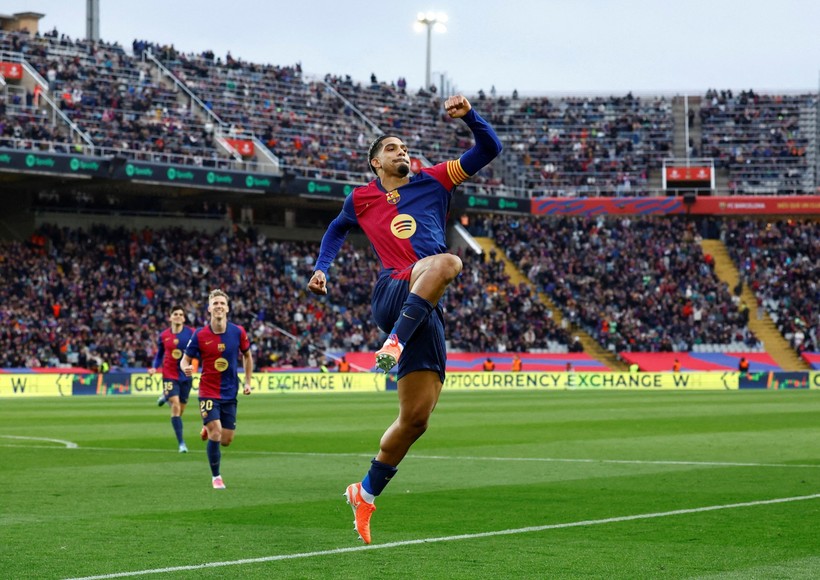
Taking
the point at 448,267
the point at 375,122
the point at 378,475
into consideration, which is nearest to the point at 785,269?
the point at 375,122

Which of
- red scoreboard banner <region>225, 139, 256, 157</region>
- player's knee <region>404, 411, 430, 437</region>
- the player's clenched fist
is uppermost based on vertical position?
red scoreboard banner <region>225, 139, 256, 157</region>

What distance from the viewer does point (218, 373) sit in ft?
50.4

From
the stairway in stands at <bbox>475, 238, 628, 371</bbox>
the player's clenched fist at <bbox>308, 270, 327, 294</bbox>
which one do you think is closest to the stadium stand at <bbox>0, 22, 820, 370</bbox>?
the stairway in stands at <bbox>475, 238, 628, 371</bbox>

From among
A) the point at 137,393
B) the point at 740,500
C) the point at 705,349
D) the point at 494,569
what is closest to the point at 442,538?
the point at 494,569

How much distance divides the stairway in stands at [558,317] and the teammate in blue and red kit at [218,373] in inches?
1674

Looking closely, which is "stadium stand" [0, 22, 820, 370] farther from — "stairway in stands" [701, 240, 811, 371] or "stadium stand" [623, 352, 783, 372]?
"stairway in stands" [701, 240, 811, 371]

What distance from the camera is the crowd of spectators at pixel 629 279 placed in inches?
2279

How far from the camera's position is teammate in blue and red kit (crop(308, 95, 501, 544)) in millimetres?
7816

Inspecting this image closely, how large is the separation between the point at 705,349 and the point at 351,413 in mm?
29114

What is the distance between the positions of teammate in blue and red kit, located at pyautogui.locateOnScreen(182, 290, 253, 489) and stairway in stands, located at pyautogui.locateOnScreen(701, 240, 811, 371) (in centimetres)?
4577

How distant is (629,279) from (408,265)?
53817mm

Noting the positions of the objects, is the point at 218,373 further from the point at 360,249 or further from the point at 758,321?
the point at 758,321

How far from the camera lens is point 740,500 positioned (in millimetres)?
13367

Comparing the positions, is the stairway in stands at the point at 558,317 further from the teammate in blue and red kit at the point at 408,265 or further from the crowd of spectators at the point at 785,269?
the teammate in blue and red kit at the point at 408,265
